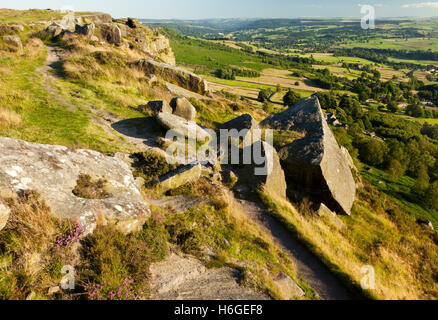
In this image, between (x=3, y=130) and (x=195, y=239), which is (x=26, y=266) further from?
(x=3, y=130)

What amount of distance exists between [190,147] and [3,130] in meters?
9.66

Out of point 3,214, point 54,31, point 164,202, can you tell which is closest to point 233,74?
point 54,31

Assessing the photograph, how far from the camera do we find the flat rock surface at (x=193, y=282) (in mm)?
5836

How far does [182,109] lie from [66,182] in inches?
503

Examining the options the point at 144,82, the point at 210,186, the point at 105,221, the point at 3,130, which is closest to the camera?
the point at 105,221

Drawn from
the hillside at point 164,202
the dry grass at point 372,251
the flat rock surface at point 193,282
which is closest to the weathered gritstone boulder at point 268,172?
the hillside at point 164,202

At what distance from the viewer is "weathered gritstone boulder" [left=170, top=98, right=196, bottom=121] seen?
60.7ft

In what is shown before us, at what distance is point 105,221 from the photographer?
244 inches

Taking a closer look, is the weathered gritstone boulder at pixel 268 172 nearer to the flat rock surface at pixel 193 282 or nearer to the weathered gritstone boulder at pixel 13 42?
the flat rock surface at pixel 193 282

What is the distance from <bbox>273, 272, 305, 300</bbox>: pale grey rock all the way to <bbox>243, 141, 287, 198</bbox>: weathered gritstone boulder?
5.74 m

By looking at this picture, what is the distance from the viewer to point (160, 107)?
17.4m

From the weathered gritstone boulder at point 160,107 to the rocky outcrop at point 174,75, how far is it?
9.87 metres
